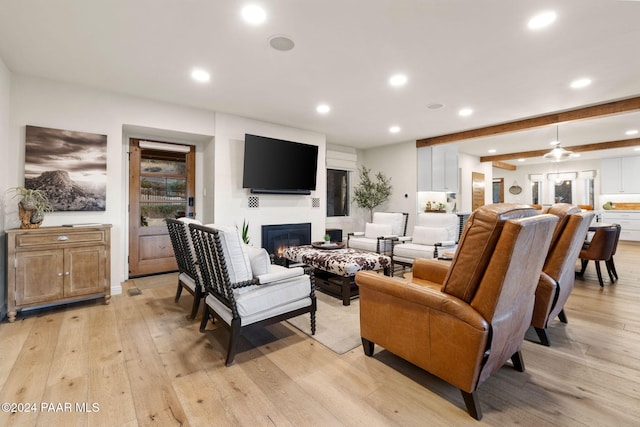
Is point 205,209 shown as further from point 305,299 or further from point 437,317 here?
point 437,317

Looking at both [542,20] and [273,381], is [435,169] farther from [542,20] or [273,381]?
[273,381]

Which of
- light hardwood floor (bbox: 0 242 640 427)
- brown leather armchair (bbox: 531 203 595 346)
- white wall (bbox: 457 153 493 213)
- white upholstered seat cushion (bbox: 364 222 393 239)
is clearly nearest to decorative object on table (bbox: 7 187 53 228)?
light hardwood floor (bbox: 0 242 640 427)

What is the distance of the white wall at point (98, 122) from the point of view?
3254 mm

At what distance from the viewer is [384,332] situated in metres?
2.01

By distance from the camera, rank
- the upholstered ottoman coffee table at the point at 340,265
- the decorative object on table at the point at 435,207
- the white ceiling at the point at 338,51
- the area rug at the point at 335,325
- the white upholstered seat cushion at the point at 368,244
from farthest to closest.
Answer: the decorative object on table at the point at 435,207, the white upholstered seat cushion at the point at 368,244, the upholstered ottoman coffee table at the point at 340,265, the area rug at the point at 335,325, the white ceiling at the point at 338,51

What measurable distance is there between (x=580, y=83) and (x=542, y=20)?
6.04 feet

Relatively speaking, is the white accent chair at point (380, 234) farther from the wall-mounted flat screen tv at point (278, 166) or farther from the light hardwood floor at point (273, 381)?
the light hardwood floor at point (273, 381)

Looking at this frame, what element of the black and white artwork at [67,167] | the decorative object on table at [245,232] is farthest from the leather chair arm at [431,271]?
the black and white artwork at [67,167]

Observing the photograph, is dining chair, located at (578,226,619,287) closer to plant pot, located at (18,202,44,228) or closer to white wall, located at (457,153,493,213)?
white wall, located at (457,153,493,213)

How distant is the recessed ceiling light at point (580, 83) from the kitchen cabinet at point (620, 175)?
731cm

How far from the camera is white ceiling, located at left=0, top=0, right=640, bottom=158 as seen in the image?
2219mm

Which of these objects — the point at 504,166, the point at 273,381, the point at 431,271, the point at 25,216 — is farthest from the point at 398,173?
the point at 25,216

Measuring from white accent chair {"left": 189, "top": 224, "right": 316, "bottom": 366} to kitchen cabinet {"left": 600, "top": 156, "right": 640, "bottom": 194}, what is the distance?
1073 cm

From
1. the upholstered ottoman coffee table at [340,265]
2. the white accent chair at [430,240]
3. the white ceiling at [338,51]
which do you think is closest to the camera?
the white ceiling at [338,51]
